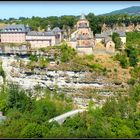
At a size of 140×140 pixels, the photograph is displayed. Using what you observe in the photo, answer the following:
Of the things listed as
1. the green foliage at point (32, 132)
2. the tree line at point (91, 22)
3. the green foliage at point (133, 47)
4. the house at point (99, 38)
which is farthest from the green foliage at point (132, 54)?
the green foliage at point (32, 132)

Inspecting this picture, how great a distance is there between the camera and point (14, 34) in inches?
931

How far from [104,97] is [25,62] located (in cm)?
486

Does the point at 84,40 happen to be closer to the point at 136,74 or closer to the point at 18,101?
the point at 136,74

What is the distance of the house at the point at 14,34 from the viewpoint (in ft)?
77.2

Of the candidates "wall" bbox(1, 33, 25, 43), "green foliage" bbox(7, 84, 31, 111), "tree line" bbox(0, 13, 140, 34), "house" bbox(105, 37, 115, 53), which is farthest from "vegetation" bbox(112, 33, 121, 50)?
"green foliage" bbox(7, 84, 31, 111)

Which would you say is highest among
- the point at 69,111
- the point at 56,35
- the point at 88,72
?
the point at 56,35

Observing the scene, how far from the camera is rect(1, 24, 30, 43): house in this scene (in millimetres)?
23531

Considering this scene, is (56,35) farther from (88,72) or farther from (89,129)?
(89,129)

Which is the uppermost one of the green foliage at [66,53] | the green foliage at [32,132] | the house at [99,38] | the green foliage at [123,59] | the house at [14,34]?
the house at [14,34]

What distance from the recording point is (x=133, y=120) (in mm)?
16203

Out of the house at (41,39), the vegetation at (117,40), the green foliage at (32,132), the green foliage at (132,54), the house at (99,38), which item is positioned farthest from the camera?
the house at (99,38)

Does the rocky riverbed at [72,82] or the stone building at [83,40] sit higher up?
the stone building at [83,40]

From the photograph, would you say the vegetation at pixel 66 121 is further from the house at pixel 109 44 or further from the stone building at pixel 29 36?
the house at pixel 109 44

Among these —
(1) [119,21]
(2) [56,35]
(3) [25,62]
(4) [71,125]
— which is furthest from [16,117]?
(1) [119,21]
